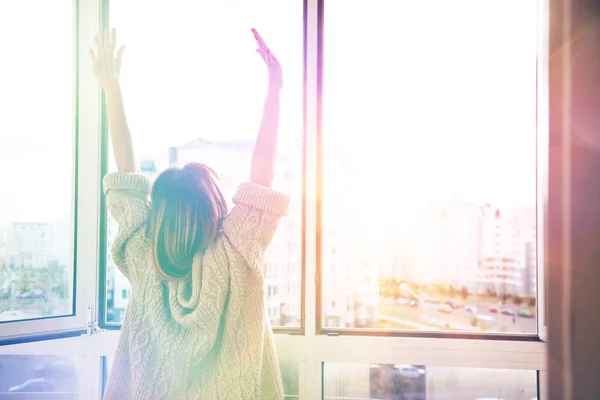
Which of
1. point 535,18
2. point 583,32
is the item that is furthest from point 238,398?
point 535,18

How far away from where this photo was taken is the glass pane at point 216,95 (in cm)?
173

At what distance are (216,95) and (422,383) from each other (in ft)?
4.32

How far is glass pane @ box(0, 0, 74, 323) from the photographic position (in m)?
1.69

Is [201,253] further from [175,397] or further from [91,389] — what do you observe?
[91,389]

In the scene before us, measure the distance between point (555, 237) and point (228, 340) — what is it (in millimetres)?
918

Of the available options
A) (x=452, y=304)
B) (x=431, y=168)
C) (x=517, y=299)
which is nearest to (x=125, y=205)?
(x=431, y=168)

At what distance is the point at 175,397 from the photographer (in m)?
1.21

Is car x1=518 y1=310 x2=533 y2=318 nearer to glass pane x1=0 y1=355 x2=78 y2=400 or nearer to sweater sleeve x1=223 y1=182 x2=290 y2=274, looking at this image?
sweater sleeve x1=223 y1=182 x2=290 y2=274

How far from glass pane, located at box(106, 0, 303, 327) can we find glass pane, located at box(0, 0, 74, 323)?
185 millimetres

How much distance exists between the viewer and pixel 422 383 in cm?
168

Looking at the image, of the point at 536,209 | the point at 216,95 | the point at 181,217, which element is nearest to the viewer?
the point at 181,217

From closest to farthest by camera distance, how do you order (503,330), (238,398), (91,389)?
(238,398) → (503,330) → (91,389)

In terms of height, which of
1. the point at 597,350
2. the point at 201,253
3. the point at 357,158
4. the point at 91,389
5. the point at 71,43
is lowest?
the point at 91,389

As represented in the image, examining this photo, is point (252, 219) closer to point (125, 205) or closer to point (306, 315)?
point (125, 205)
